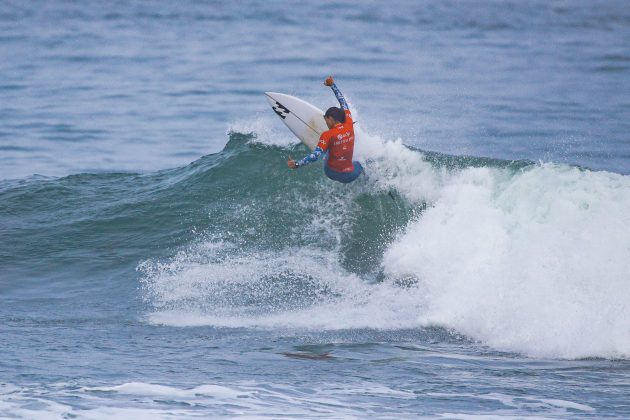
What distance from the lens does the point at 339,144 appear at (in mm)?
13656

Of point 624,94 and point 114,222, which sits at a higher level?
point 624,94

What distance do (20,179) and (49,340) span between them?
318 inches

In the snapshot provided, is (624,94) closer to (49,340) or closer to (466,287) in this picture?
(466,287)

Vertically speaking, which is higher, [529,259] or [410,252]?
[410,252]

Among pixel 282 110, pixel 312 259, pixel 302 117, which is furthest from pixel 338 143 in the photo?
pixel 282 110

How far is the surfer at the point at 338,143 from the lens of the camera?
13.5 meters

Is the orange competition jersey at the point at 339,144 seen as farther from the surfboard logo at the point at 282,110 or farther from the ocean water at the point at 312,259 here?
the surfboard logo at the point at 282,110

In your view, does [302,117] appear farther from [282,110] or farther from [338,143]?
[338,143]

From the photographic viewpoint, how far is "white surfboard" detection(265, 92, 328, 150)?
1568cm

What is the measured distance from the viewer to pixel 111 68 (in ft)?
107

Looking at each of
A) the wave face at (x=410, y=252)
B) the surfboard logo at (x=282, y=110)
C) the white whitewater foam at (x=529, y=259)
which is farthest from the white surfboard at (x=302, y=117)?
the white whitewater foam at (x=529, y=259)

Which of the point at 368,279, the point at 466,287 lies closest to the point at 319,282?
the point at 368,279

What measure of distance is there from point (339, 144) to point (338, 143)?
36 millimetres

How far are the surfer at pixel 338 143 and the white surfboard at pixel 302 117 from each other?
1.73 meters
